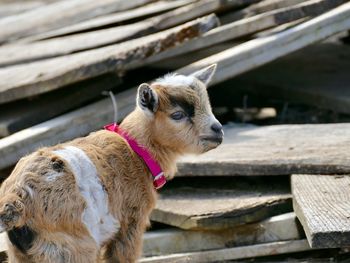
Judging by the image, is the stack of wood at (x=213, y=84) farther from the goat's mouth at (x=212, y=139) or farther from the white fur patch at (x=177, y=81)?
the white fur patch at (x=177, y=81)

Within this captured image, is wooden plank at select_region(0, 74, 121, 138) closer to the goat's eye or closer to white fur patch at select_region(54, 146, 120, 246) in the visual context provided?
the goat's eye

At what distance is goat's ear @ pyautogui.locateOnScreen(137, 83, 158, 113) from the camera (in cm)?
555

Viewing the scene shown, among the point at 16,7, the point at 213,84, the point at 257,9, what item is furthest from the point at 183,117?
the point at 16,7

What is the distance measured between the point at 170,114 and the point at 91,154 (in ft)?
2.18

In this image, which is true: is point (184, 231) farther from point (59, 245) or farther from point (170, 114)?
point (59, 245)

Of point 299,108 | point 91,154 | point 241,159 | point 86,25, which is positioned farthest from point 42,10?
point 91,154

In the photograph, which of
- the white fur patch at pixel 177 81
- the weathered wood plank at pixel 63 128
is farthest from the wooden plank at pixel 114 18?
the white fur patch at pixel 177 81

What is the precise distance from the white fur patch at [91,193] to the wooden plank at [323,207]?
118cm

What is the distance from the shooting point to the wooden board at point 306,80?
8656 millimetres

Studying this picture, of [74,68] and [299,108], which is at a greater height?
[74,68]

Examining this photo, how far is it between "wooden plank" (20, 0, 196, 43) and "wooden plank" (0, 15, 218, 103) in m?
0.98

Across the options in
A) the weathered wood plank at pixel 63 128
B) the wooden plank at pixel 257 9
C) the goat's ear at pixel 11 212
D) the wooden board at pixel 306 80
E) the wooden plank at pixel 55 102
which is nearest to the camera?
the goat's ear at pixel 11 212

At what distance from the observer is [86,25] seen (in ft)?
28.8

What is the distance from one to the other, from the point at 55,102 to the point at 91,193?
2.55 m
